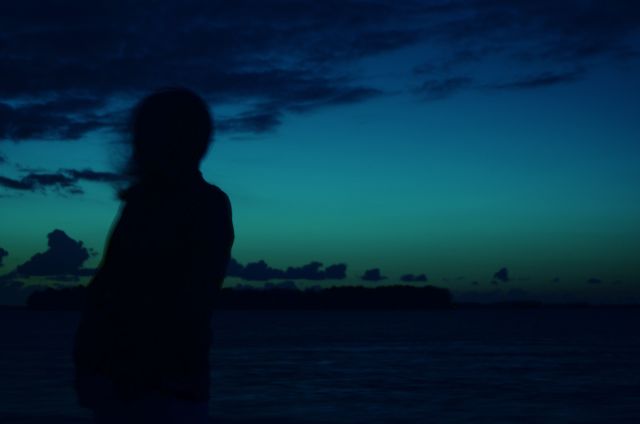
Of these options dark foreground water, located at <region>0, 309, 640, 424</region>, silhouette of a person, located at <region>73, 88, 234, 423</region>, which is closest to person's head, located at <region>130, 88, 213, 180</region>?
silhouette of a person, located at <region>73, 88, 234, 423</region>

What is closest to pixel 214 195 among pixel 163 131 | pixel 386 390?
pixel 163 131

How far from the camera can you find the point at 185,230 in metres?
1.92

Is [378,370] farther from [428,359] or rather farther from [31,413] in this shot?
[31,413]

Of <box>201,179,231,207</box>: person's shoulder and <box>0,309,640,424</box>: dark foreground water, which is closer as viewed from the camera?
<box>201,179,231,207</box>: person's shoulder

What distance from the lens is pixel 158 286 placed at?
73.9 inches

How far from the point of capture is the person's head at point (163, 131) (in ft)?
6.48

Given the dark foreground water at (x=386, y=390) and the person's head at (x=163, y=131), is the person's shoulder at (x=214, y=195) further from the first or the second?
the dark foreground water at (x=386, y=390)

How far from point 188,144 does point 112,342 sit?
541 mm

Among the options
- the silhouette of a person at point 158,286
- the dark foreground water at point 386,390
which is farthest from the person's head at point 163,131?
the dark foreground water at point 386,390

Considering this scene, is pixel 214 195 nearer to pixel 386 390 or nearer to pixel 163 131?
pixel 163 131

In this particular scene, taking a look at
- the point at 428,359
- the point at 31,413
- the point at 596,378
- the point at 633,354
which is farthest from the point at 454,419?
the point at 633,354

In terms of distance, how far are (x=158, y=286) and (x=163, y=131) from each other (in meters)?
0.40

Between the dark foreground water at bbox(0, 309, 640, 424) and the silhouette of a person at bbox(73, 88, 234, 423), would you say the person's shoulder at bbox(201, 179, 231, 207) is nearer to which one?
the silhouette of a person at bbox(73, 88, 234, 423)

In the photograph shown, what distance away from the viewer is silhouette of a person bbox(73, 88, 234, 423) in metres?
1.82
